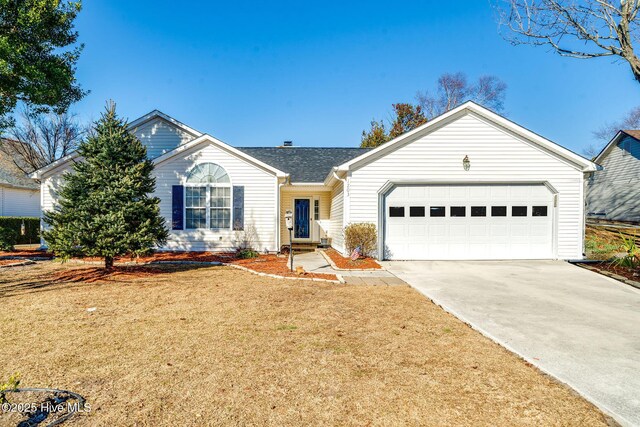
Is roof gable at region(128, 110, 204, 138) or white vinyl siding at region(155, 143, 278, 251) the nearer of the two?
white vinyl siding at region(155, 143, 278, 251)

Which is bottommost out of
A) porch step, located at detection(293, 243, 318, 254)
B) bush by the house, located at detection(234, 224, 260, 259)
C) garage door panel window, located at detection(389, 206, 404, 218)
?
porch step, located at detection(293, 243, 318, 254)

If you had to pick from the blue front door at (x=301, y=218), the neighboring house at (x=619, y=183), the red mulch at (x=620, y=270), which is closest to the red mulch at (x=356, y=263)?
the blue front door at (x=301, y=218)

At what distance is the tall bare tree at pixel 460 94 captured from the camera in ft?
104

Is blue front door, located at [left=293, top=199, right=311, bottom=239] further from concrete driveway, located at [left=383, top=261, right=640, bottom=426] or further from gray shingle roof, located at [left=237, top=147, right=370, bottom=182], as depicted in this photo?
concrete driveway, located at [left=383, top=261, right=640, bottom=426]

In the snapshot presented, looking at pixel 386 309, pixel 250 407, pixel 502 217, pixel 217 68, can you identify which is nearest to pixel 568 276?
pixel 502 217

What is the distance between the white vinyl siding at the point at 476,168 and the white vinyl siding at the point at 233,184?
138 inches

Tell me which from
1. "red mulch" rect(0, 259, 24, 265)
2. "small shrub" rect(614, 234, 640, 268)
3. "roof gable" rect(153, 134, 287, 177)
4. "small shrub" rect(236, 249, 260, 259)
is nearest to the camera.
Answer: "small shrub" rect(614, 234, 640, 268)

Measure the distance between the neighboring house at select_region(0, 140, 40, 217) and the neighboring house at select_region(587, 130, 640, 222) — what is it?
3568 centimetres

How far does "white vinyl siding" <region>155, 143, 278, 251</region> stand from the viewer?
44.0 ft

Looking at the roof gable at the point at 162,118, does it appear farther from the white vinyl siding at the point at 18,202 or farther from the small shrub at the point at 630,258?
the small shrub at the point at 630,258

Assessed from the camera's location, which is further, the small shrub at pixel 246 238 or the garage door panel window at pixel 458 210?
the small shrub at pixel 246 238

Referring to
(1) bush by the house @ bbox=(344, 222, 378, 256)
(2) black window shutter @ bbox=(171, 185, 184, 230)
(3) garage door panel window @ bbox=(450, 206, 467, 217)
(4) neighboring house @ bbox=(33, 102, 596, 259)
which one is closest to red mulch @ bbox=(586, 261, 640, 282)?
(4) neighboring house @ bbox=(33, 102, 596, 259)

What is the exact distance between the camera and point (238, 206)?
13.6 meters

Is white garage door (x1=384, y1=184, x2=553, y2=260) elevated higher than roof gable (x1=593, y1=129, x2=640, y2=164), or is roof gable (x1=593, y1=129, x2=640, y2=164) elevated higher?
roof gable (x1=593, y1=129, x2=640, y2=164)
